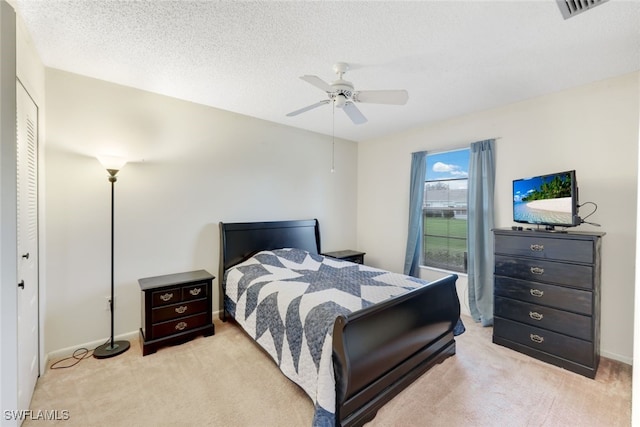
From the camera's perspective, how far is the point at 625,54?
7.39ft

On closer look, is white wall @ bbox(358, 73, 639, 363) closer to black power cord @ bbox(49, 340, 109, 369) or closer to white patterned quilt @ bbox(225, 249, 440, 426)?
white patterned quilt @ bbox(225, 249, 440, 426)

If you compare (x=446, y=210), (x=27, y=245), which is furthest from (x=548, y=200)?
(x=27, y=245)

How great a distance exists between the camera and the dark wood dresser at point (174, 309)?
2.71 m

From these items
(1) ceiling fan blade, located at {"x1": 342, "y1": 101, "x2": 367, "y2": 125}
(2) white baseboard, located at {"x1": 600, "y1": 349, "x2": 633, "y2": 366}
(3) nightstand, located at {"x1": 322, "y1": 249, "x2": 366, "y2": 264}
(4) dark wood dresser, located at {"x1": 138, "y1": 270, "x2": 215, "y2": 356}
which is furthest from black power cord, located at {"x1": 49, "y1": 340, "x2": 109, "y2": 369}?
(2) white baseboard, located at {"x1": 600, "y1": 349, "x2": 633, "y2": 366}

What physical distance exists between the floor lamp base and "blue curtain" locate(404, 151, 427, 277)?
3710 millimetres

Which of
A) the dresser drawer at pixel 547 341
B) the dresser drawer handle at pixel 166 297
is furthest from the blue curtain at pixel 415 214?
the dresser drawer handle at pixel 166 297

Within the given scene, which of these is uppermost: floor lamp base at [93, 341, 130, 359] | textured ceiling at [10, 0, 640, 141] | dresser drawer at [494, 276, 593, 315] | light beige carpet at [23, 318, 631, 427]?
textured ceiling at [10, 0, 640, 141]

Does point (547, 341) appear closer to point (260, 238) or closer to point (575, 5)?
point (575, 5)

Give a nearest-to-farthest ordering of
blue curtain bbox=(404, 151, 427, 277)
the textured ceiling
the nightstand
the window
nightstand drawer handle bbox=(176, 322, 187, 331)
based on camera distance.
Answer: the textured ceiling → nightstand drawer handle bbox=(176, 322, 187, 331) → the window → blue curtain bbox=(404, 151, 427, 277) → the nightstand

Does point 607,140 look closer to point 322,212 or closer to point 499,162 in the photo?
point 499,162

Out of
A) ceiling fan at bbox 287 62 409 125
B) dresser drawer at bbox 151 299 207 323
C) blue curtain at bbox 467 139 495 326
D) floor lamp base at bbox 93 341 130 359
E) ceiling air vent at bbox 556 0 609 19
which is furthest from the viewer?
blue curtain at bbox 467 139 495 326

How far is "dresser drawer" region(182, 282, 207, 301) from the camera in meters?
2.93

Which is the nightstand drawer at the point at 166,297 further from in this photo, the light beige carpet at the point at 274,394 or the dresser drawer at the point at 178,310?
the light beige carpet at the point at 274,394

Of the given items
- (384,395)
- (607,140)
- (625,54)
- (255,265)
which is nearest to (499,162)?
(607,140)
